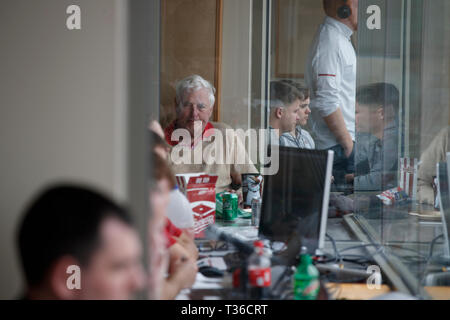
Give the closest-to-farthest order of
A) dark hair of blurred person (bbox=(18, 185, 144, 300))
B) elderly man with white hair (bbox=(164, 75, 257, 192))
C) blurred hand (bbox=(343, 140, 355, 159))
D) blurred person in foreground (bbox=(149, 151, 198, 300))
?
dark hair of blurred person (bbox=(18, 185, 144, 300)), blurred person in foreground (bbox=(149, 151, 198, 300)), elderly man with white hair (bbox=(164, 75, 257, 192)), blurred hand (bbox=(343, 140, 355, 159))

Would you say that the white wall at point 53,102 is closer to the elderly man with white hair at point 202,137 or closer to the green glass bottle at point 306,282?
the green glass bottle at point 306,282

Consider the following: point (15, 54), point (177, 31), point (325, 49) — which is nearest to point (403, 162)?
point (325, 49)

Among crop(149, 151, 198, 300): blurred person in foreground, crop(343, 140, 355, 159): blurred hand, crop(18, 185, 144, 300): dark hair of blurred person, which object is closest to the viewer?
crop(18, 185, 144, 300): dark hair of blurred person

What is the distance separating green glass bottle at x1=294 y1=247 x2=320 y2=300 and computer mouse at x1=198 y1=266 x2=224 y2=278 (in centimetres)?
28

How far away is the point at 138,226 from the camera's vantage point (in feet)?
3.46

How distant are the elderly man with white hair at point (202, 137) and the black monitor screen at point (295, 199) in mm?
721

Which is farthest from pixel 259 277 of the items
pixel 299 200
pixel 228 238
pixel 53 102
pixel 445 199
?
pixel 445 199

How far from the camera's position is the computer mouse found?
1.77 m

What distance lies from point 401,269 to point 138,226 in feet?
4.16

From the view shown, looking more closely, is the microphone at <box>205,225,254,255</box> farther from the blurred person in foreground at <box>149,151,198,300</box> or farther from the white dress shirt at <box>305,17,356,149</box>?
the white dress shirt at <box>305,17,356,149</box>

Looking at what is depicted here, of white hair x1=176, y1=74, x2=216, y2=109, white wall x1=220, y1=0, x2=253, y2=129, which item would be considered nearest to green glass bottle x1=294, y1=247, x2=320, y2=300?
white hair x1=176, y1=74, x2=216, y2=109

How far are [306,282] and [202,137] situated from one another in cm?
188

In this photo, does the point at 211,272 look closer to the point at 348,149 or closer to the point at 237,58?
the point at 348,149
